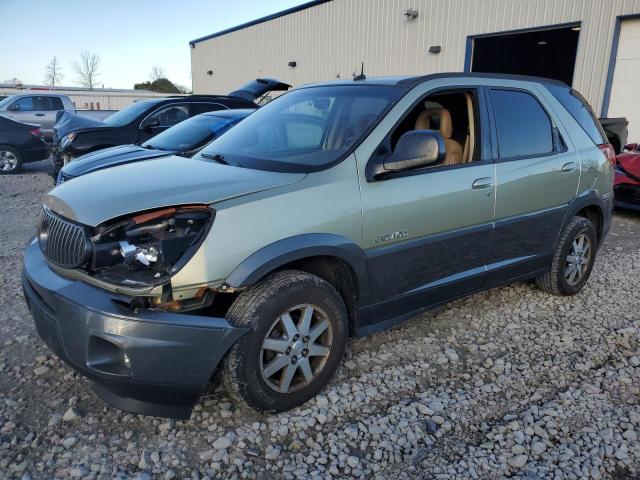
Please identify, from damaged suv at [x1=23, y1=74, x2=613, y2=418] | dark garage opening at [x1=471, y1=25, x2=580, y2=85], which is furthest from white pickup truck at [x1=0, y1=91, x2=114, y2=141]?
damaged suv at [x1=23, y1=74, x2=613, y2=418]

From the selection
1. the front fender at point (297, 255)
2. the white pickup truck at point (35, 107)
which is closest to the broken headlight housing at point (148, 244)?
the front fender at point (297, 255)

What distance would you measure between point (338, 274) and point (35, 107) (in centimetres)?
1588

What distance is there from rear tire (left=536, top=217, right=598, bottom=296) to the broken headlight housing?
3.22 metres

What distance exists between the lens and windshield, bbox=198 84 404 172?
122 inches

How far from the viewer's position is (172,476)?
7.84 ft

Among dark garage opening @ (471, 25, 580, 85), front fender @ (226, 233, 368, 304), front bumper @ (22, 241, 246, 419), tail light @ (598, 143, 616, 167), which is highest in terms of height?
dark garage opening @ (471, 25, 580, 85)

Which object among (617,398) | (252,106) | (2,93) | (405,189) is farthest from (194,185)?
(2,93)

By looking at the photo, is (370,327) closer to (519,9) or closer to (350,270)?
(350,270)

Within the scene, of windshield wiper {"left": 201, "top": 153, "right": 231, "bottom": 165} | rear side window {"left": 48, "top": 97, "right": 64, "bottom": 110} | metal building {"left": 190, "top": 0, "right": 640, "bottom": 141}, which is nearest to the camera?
windshield wiper {"left": 201, "top": 153, "right": 231, "bottom": 165}

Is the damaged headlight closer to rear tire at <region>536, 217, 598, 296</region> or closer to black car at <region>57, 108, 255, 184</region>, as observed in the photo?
black car at <region>57, 108, 255, 184</region>

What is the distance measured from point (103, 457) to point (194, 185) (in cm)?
140

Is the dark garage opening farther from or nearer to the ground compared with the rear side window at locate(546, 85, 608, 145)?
farther from the ground

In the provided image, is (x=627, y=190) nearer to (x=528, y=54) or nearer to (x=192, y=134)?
(x=192, y=134)

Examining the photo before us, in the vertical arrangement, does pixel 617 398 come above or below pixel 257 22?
below
